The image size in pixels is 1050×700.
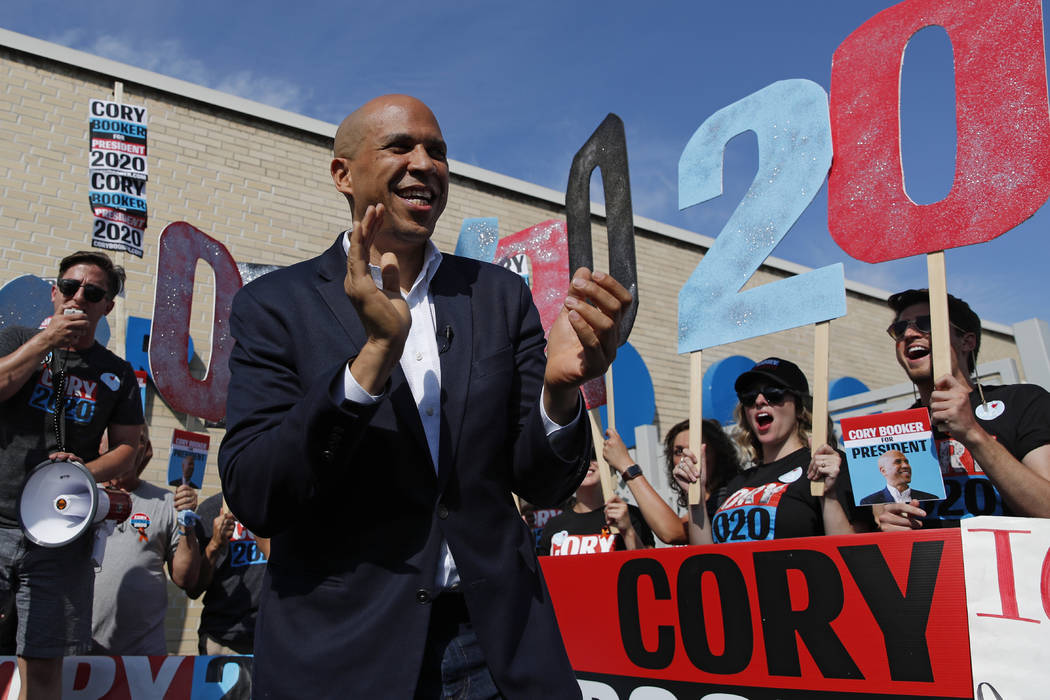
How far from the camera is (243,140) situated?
9.05 metres

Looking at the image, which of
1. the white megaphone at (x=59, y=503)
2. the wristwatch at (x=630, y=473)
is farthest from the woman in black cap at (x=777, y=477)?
the white megaphone at (x=59, y=503)

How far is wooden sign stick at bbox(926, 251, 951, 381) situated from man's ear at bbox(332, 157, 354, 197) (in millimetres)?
1799

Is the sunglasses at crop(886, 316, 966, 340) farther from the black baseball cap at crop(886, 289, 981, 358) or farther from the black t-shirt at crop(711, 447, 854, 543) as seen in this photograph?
the black t-shirt at crop(711, 447, 854, 543)

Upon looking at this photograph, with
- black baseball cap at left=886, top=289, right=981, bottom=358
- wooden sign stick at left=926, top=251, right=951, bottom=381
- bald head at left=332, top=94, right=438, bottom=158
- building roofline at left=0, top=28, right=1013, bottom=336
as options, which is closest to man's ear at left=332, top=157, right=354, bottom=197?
bald head at left=332, top=94, right=438, bottom=158

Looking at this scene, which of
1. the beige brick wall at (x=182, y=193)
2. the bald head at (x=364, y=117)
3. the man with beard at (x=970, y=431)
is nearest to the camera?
the bald head at (x=364, y=117)

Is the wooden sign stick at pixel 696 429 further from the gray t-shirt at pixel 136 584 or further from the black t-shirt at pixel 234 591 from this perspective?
the gray t-shirt at pixel 136 584

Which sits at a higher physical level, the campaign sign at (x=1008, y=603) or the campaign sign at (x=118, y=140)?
the campaign sign at (x=118, y=140)

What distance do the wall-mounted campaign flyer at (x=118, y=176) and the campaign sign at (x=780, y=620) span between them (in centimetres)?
515

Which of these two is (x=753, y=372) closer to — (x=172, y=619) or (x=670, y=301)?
(x=172, y=619)

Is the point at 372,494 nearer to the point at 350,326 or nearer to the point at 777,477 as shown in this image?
the point at 350,326

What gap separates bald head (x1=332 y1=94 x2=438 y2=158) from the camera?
4.89 feet

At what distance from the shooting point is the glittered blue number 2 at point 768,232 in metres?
3.01

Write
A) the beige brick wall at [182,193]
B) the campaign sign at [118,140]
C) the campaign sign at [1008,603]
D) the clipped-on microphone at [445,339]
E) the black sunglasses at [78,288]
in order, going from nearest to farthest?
1. the clipped-on microphone at [445,339]
2. the campaign sign at [1008,603]
3. the black sunglasses at [78,288]
4. the campaign sign at [118,140]
5. the beige brick wall at [182,193]

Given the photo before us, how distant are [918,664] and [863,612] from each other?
184mm
